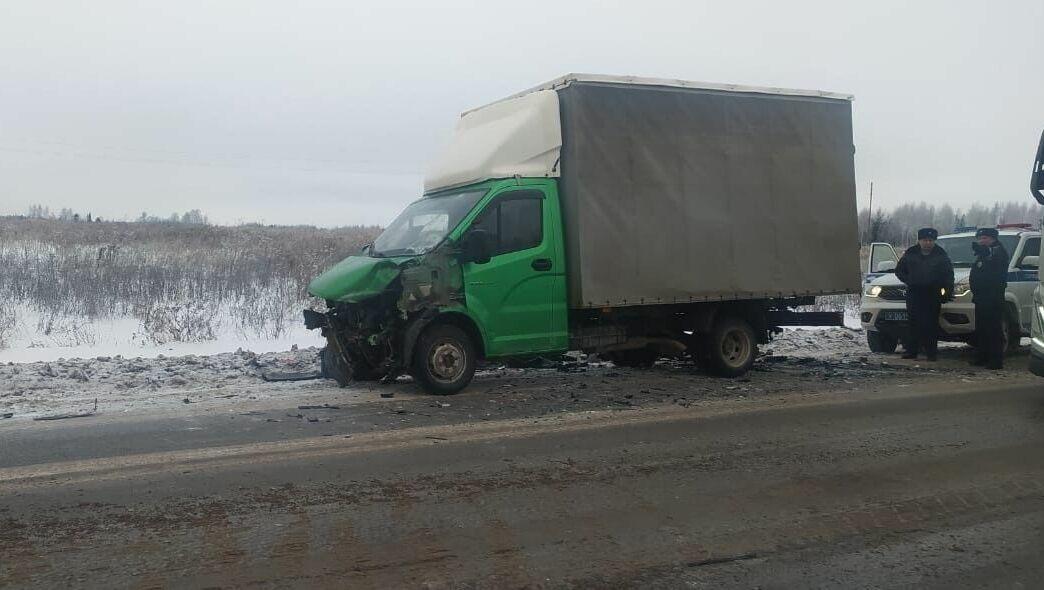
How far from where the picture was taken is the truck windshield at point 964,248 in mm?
13914

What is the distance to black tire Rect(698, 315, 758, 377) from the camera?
1097 cm

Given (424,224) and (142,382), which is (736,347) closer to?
(424,224)

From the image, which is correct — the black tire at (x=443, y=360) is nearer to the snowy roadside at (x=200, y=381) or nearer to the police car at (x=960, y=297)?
the snowy roadside at (x=200, y=381)

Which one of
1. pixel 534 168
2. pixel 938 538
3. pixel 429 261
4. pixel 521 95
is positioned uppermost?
pixel 521 95

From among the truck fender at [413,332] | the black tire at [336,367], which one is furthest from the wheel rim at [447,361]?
the black tire at [336,367]

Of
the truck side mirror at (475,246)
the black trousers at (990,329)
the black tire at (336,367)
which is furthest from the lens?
the black trousers at (990,329)

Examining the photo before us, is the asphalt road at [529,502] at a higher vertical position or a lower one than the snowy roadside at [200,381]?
lower

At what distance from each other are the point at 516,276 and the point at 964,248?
347 inches

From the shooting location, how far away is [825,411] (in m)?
8.60

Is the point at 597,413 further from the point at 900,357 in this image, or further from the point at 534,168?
the point at 900,357

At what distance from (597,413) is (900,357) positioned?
6.86 metres

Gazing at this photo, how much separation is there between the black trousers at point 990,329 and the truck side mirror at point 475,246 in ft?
23.3

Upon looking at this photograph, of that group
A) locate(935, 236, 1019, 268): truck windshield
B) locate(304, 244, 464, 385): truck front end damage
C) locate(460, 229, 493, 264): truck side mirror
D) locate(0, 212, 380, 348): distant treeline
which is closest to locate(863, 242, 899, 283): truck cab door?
locate(935, 236, 1019, 268): truck windshield

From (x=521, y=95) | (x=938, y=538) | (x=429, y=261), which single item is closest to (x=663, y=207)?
(x=521, y=95)
